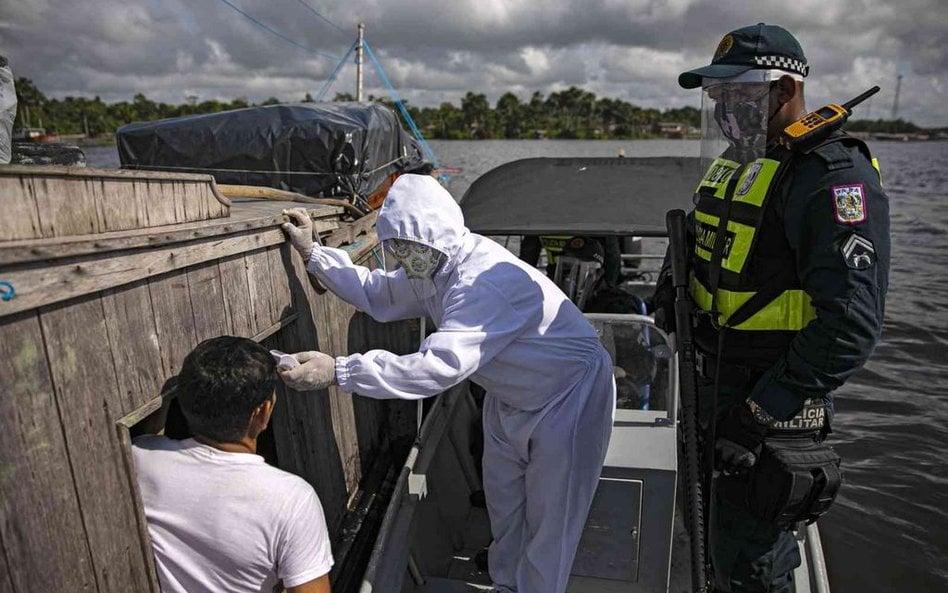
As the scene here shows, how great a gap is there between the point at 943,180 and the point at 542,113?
95.1m

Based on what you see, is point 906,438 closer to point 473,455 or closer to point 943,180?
point 473,455

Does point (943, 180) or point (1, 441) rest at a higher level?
point (1, 441)

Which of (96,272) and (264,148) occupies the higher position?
(264,148)

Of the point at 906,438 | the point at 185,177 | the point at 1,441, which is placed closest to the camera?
the point at 1,441

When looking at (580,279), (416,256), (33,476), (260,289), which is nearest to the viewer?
(33,476)

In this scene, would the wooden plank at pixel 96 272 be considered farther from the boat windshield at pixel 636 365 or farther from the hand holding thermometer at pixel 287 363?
the boat windshield at pixel 636 365

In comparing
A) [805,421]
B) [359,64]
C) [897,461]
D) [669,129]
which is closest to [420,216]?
[805,421]

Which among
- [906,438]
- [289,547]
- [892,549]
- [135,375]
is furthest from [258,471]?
[906,438]

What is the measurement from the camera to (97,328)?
174 cm

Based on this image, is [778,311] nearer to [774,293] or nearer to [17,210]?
[774,293]

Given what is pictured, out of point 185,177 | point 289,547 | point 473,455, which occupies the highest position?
point 185,177

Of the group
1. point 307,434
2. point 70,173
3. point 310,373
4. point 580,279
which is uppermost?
point 70,173

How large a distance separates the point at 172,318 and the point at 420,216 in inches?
36.9

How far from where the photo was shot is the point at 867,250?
2188 mm
